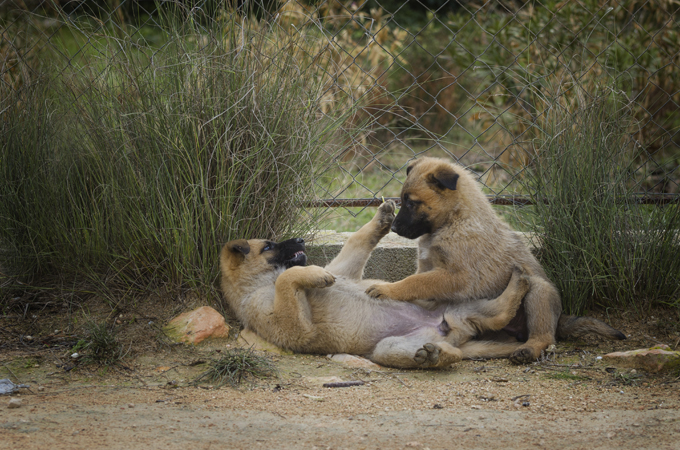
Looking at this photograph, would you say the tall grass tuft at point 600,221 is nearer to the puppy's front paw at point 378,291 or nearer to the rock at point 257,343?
the puppy's front paw at point 378,291

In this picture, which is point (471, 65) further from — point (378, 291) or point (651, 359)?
point (651, 359)

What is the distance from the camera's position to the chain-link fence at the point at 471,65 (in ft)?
13.7

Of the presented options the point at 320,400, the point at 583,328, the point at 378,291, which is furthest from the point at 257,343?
the point at 583,328

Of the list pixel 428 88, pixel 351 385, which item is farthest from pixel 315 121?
pixel 428 88

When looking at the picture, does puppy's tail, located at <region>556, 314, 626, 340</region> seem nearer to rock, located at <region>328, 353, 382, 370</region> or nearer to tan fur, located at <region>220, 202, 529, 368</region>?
tan fur, located at <region>220, 202, 529, 368</region>

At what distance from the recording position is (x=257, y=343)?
12.6 feet

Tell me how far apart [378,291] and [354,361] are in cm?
50

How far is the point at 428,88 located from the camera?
10.6 metres

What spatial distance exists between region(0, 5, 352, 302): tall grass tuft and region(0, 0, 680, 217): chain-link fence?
21cm

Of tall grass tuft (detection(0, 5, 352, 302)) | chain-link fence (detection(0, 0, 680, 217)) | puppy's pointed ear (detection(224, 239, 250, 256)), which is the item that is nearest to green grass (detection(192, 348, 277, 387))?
puppy's pointed ear (detection(224, 239, 250, 256))

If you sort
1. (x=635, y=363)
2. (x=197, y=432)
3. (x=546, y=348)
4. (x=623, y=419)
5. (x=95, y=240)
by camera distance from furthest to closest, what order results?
(x=95, y=240) < (x=546, y=348) < (x=635, y=363) < (x=623, y=419) < (x=197, y=432)

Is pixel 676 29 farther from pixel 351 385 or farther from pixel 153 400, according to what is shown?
pixel 153 400

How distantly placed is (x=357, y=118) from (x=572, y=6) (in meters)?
3.64

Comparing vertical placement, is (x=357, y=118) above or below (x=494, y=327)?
above
